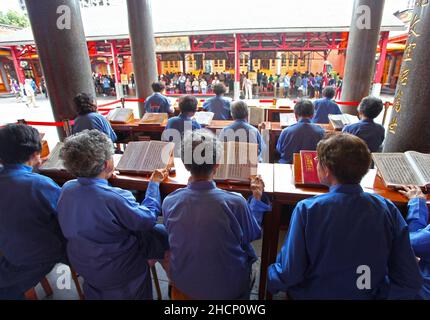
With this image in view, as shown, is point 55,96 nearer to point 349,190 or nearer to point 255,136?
point 255,136

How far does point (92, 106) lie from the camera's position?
349 cm

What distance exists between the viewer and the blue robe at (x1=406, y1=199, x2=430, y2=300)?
1.40m

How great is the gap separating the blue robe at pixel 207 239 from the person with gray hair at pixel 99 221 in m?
0.29

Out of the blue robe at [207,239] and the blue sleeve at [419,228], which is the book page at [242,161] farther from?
the blue sleeve at [419,228]

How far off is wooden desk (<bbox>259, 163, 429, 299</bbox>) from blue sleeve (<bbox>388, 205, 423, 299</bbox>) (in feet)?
1.61

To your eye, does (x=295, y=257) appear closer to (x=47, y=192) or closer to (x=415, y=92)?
(x=47, y=192)

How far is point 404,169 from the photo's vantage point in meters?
1.82

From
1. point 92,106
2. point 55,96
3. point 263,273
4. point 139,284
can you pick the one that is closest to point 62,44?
point 55,96

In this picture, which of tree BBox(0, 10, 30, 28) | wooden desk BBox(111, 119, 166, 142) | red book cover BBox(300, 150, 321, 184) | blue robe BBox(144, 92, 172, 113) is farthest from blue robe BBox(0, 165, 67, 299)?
tree BBox(0, 10, 30, 28)

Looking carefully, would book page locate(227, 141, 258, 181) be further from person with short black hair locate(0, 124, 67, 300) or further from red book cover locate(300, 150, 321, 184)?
person with short black hair locate(0, 124, 67, 300)

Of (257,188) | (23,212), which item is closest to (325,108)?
(257,188)

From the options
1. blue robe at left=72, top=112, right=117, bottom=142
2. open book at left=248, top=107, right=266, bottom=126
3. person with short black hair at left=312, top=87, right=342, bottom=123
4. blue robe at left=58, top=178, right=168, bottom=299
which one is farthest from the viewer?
person with short black hair at left=312, top=87, right=342, bottom=123

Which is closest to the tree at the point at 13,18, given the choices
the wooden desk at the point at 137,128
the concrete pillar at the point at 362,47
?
the wooden desk at the point at 137,128

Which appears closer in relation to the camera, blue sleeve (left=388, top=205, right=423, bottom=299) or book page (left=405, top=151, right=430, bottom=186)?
blue sleeve (left=388, top=205, right=423, bottom=299)
